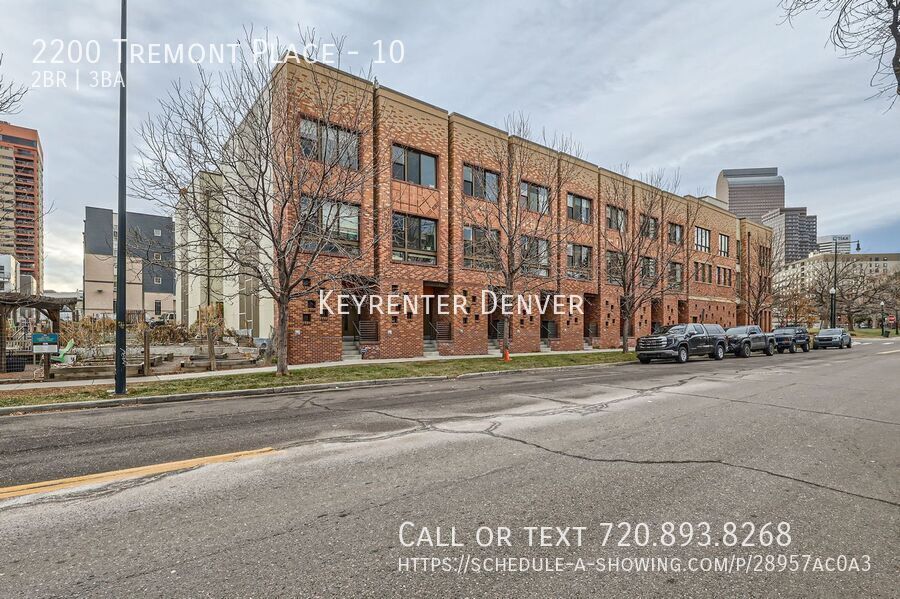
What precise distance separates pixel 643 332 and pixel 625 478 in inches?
1339

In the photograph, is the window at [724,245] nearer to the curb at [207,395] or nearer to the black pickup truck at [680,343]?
the black pickup truck at [680,343]

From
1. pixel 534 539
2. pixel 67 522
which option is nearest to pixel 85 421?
pixel 67 522

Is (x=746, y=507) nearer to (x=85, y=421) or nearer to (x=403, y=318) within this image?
(x=85, y=421)

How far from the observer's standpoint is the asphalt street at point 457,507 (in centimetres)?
286

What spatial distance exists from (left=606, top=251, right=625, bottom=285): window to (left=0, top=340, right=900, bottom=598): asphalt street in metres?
17.2

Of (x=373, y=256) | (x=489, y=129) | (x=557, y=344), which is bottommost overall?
(x=557, y=344)

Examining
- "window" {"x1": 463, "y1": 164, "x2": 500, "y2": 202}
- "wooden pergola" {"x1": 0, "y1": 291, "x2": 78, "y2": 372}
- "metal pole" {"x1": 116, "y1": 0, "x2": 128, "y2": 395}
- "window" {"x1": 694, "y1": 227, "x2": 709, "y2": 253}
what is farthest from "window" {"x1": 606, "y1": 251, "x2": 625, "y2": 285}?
"wooden pergola" {"x1": 0, "y1": 291, "x2": 78, "y2": 372}

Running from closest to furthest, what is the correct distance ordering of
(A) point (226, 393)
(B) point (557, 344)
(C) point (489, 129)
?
(A) point (226, 393) < (C) point (489, 129) < (B) point (557, 344)

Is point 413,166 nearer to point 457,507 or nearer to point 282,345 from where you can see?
point 282,345

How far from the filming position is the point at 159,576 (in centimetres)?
286

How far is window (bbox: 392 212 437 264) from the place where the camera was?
2211 cm

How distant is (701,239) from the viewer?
41.4 metres

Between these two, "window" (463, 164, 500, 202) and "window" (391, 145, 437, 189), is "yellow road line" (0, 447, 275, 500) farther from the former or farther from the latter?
"window" (463, 164, 500, 202)

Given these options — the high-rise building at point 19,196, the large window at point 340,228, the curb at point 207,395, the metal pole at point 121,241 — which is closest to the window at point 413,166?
the large window at point 340,228
